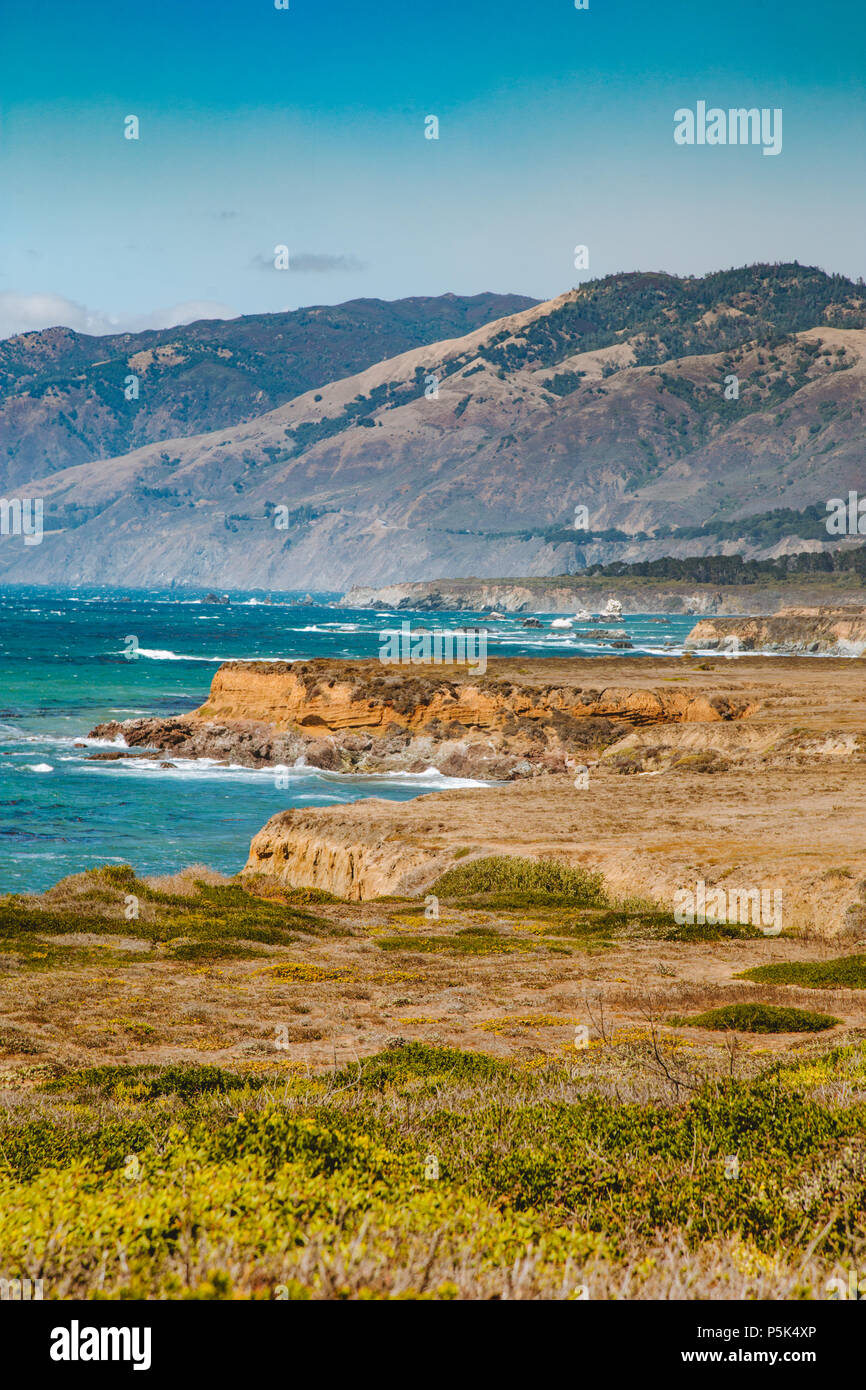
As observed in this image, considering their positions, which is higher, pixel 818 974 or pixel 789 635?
pixel 789 635

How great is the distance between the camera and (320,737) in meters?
66.1

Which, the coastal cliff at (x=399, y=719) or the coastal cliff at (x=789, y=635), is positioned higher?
the coastal cliff at (x=789, y=635)

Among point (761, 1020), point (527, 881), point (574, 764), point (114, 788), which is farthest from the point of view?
point (574, 764)

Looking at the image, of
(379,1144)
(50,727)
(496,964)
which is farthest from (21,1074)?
(50,727)

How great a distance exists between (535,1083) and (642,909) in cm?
1691

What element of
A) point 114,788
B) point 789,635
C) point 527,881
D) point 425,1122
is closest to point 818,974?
point 527,881

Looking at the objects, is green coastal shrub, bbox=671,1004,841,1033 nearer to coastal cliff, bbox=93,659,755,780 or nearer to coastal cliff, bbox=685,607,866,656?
coastal cliff, bbox=93,659,755,780

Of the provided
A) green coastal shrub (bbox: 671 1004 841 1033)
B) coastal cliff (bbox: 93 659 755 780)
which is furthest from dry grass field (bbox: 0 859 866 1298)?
coastal cliff (bbox: 93 659 755 780)

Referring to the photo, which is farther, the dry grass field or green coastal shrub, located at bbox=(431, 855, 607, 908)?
green coastal shrub, located at bbox=(431, 855, 607, 908)

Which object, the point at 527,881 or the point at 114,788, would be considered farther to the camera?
the point at 114,788

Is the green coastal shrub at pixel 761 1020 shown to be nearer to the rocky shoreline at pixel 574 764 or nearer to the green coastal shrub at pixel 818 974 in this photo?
the green coastal shrub at pixel 818 974

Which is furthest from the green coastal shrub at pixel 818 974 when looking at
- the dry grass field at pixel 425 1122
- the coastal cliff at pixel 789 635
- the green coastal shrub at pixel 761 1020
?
the coastal cliff at pixel 789 635

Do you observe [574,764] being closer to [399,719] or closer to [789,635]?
[399,719]

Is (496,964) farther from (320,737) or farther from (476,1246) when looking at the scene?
(320,737)
